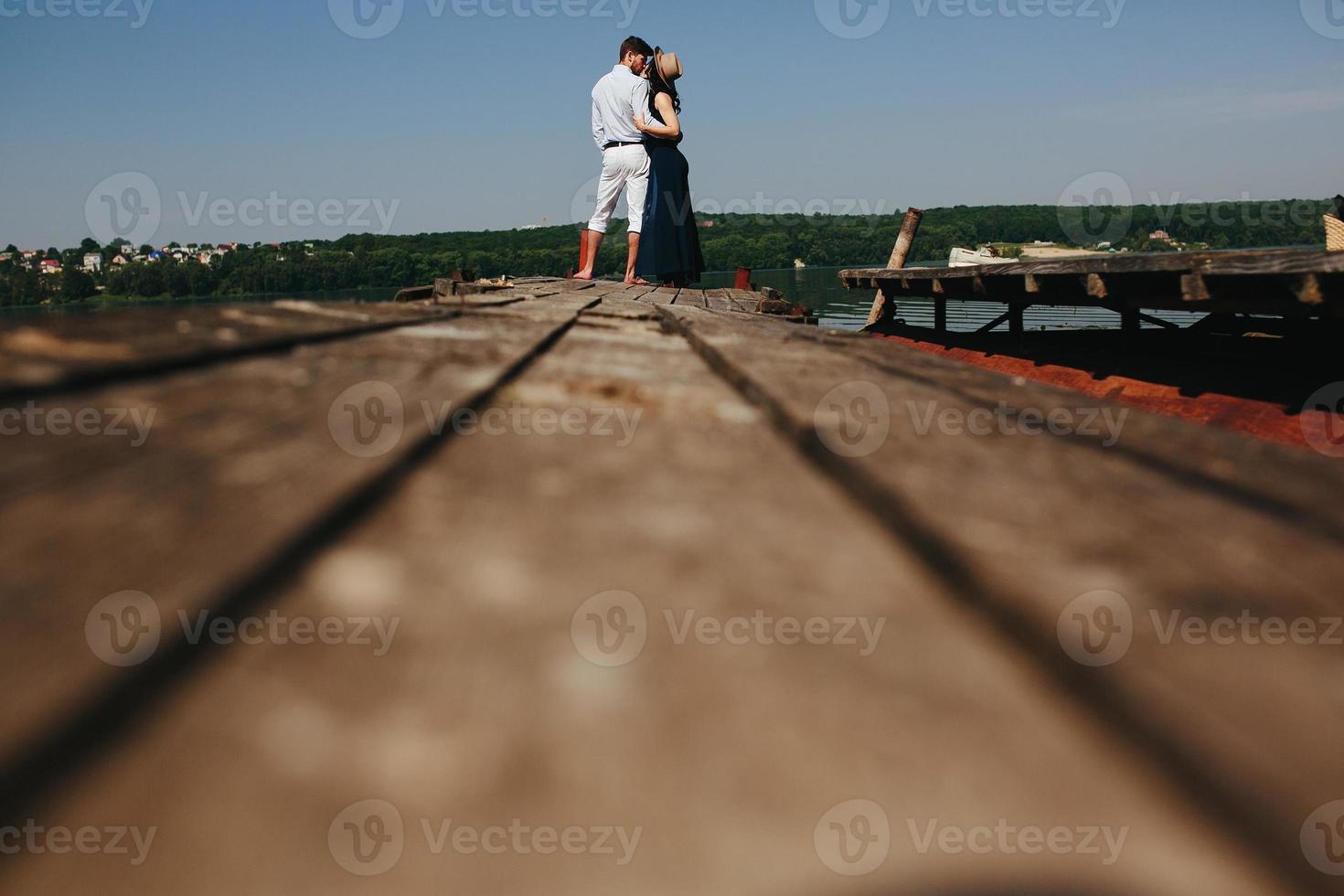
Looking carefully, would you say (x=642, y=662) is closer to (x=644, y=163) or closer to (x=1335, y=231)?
(x=644, y=163)

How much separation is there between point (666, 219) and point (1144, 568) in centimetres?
893

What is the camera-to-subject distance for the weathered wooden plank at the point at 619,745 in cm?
29

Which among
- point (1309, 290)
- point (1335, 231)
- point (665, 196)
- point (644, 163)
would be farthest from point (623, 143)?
point (1335, 231)

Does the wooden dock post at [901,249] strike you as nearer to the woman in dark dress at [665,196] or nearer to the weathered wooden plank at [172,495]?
the woman in dark dress at [665,196]

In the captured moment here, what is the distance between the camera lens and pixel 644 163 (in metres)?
7.84

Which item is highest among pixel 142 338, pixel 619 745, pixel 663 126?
pixel 663 126

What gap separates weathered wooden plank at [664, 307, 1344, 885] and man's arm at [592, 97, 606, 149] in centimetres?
752

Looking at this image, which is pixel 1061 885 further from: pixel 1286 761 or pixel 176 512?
pixel 176 512

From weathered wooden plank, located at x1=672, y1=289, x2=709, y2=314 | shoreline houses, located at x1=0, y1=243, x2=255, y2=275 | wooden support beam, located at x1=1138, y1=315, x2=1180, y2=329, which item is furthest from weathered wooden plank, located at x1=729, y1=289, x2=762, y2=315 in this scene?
shoreline houses, located at x1=0, y1=243, x2=255, y2=275

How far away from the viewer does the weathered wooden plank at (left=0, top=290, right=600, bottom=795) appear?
356 millimetres

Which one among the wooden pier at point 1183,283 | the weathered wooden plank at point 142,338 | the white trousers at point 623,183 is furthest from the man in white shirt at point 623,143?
the weathered wooden plank at point 142,338

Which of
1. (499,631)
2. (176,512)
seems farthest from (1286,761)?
(176,512)

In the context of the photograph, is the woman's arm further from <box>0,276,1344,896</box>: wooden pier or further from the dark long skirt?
<box>0,276,1344,896</box>: wooden pier

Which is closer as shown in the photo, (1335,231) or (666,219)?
(1335,231)
